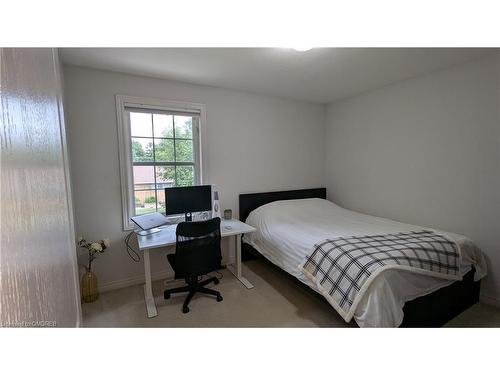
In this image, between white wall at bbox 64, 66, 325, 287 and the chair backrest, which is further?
white wall at bbox 64, 66, 325, 287

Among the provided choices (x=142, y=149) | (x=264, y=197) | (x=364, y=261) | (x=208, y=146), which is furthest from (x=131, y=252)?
(x=364, y=261)

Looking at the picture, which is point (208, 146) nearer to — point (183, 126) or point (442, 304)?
point (183, 126)

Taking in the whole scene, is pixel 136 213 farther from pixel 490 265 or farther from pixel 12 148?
pixel 490 265

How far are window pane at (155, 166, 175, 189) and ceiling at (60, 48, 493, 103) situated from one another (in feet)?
3.62

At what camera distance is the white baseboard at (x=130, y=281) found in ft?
8.61

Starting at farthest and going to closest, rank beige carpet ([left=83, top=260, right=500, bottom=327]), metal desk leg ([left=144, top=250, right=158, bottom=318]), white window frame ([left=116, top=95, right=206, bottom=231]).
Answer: white window frame ([left=116, top=95, right=206, bottom=231]) → metal desk leg ([left=144, top=250, right=158, bottom=318]) → beige carpet ([left=83, top=260, right=500, bottom=327])

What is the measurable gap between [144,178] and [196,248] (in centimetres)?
120

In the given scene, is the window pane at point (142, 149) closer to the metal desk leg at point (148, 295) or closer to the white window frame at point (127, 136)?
the white window frame at point (127, 136)

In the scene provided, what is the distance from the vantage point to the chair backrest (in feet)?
7.11

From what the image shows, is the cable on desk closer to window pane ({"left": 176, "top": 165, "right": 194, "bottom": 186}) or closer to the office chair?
the office chair

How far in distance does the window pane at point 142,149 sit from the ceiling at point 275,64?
2.48 feet

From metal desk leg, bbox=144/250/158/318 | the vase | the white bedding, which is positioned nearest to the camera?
the white bedding

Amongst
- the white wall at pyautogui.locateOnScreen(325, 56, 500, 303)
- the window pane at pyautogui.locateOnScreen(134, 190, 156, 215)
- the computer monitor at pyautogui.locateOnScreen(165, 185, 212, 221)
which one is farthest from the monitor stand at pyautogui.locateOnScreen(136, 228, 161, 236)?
the white wall at pyautogui.locateOnScreen(325, 56, 500, 303)
